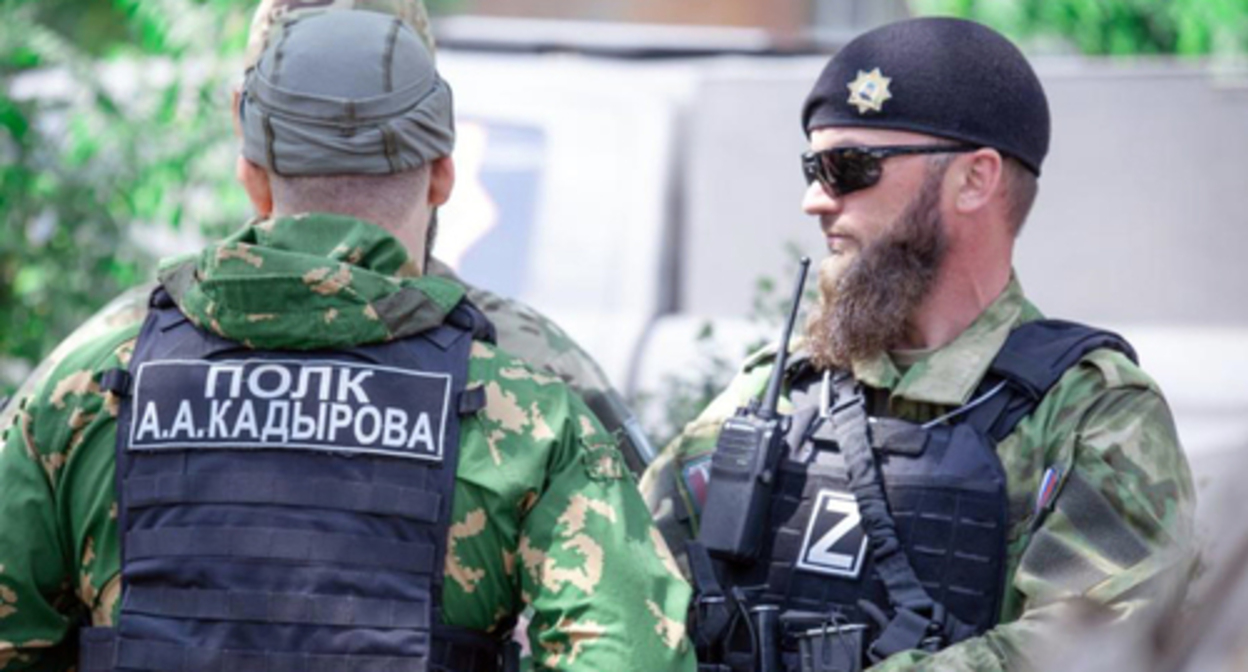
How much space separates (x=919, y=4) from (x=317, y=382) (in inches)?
295

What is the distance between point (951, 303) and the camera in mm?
3150

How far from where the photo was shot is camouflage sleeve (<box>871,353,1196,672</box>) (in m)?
2.72

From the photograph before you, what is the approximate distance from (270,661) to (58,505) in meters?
0.36

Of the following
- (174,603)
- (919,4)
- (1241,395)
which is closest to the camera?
(174,603)

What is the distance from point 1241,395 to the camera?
4617 mm

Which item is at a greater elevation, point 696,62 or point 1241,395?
point 696,62

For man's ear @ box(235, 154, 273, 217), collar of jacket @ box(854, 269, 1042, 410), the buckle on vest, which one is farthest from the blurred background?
man's ear @ box(235, 154, 273, 217)

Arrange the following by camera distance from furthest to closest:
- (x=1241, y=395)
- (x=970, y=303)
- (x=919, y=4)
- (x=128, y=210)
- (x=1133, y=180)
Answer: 1. (x=919, y=4)
2. (x=128, y=210)
3. (x=1133, y=180)
4. (x=1241, y=395)
5. (x=970, y=303)

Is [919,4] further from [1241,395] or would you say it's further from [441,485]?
[441,485]

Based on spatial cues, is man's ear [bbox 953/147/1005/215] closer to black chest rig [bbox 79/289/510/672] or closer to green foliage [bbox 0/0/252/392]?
black chest rig [bbox 79/289/510/672]

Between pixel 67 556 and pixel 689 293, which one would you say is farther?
pixel 689 293

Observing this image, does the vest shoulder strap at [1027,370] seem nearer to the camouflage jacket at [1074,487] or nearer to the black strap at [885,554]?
the camouflage jacket at [1074,487]

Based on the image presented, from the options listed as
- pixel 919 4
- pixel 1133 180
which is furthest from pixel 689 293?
pixel 919 4

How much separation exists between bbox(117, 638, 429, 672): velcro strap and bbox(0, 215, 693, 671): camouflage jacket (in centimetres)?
10
